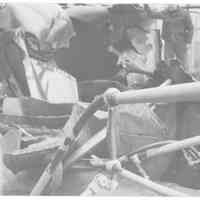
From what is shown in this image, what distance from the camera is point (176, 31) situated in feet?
2.05

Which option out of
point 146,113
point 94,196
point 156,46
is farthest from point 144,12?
point 94,196

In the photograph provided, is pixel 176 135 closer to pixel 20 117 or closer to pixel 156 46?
pixel 156 46

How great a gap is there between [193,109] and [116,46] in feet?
0.64

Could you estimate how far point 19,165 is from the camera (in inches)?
23.6

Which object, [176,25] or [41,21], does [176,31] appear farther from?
[41,21]

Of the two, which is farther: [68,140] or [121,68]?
[121,68]

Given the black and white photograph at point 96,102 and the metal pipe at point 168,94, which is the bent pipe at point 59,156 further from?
the metal pipe at point 168,94

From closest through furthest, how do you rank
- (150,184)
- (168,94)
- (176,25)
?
(168,94) < (150,184) < (176,25)

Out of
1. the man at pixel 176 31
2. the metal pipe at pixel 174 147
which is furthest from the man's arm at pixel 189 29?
the metal pipe at pixel 174 147

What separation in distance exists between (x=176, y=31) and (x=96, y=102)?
200 mm

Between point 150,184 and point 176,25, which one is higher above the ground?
point 176,25

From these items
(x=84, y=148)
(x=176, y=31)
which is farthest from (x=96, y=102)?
(x=176, y=31)

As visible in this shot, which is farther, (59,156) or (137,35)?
(137,35)

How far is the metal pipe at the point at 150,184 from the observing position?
0.52 meters
